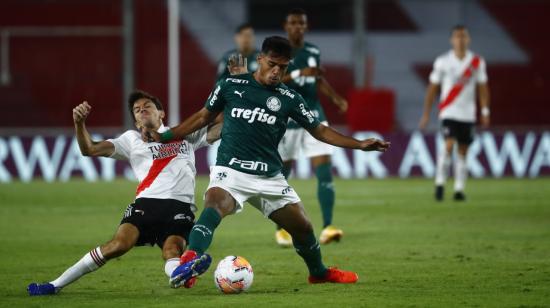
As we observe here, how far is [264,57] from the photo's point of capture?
→ 25.4ft

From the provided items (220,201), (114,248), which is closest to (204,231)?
(220,201)

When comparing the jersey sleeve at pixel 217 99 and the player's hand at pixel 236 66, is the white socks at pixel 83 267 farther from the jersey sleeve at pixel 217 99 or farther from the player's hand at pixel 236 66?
the player's hand at pixel 236 66

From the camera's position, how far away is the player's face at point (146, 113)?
321 inches

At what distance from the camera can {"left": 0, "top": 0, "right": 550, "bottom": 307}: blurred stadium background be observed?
28.0ft

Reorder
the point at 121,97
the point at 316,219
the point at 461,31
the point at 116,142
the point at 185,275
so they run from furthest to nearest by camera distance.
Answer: the point at 121,97 < the point at 461,31 < the point at 316,219 < the point at 116,142 < the point at 185,275

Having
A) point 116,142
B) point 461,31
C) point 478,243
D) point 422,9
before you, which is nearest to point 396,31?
point 422,9

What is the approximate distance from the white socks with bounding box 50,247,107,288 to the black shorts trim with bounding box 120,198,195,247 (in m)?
0.50

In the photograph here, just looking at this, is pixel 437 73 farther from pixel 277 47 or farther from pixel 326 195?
pixel 277 47

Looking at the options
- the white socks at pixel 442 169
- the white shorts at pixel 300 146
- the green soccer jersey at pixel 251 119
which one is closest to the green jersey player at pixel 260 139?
the green soccer jersey at pixel 251 119

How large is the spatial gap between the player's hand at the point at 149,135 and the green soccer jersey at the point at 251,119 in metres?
0.44

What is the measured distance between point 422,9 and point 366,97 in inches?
402

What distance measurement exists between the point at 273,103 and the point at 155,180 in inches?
43.7

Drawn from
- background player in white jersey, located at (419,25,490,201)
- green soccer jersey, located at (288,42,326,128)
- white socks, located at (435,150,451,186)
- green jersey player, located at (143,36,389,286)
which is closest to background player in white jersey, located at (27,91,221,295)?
green jersey player, located at (143,36,389,286)

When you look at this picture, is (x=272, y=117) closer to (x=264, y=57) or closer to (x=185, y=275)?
(x=264, y=57)
